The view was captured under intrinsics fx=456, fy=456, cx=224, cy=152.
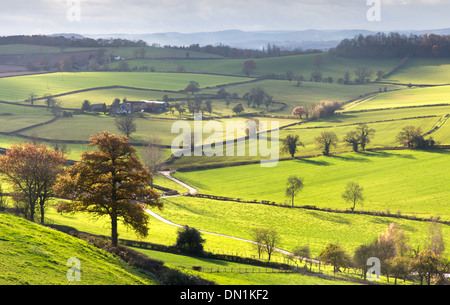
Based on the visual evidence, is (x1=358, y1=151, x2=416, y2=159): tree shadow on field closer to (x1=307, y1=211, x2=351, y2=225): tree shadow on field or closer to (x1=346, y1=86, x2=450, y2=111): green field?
(x1=307, y1=211, x2=351, y2=225): tree shadow on field

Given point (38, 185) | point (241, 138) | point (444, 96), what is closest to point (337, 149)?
point (241, 138)

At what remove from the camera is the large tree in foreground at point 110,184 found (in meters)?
37.1

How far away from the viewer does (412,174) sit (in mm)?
82188

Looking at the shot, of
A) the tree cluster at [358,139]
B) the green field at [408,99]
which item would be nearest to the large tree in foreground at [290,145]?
the tree cluster at [358,139]

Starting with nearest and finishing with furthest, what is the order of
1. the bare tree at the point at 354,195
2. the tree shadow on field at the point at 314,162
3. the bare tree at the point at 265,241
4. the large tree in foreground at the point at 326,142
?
the bare tree at the point at 265,241, the bare tree at the point at 354,195, the tree shadow on field at the point at 314,162, the large tree in foreground at the point at 326,142

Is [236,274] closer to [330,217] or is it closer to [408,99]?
[330,217]

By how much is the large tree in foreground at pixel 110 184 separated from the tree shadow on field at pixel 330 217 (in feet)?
117

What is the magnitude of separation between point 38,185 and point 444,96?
437 ft

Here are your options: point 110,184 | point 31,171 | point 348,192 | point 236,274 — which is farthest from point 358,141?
point 110,184

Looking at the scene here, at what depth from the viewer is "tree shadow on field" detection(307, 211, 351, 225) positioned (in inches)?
2579

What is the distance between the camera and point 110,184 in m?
37.4

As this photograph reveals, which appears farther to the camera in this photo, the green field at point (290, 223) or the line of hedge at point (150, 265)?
the green field at point (290, 223)

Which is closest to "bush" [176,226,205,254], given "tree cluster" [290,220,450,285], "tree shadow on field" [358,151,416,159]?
"tree cluster" [290,220,450,285]

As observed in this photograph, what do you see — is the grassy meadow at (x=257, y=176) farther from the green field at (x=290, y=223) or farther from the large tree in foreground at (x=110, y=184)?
the large tree in foreground at (x=110, y=184)
